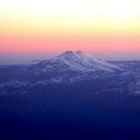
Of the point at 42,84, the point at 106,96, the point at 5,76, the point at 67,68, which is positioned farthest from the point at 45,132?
the point at 67,68

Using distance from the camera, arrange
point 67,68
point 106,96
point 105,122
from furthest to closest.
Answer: point 67,68 → point 106,96 → point 105,122

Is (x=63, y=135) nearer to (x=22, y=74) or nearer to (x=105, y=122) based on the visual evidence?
(x=105, y=122)

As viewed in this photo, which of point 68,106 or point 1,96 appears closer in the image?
point 68,106

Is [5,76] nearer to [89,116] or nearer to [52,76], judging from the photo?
[52,76]

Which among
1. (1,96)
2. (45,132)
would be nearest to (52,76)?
(1,96)

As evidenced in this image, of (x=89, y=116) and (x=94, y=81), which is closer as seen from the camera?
(x=89, y=116)

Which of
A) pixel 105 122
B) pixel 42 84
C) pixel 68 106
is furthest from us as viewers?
pixel 42 84
